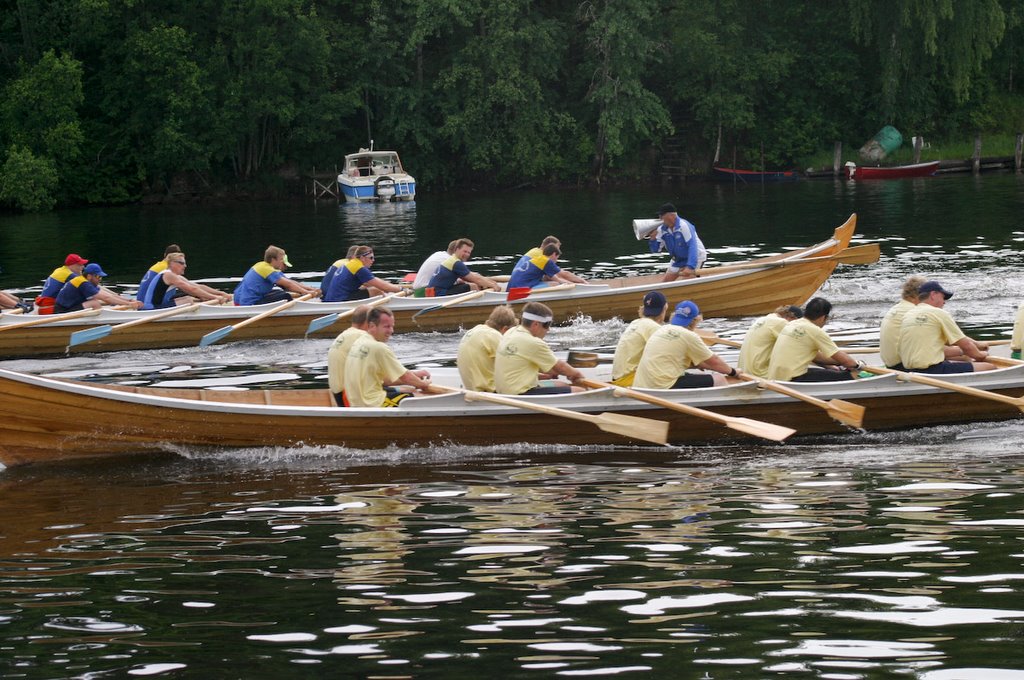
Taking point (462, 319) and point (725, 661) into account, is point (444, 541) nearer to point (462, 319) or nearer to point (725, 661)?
point (725, 661)

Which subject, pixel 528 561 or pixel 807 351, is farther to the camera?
pixel 807 351

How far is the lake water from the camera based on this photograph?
8.11 metres

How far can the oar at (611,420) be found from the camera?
13.1m

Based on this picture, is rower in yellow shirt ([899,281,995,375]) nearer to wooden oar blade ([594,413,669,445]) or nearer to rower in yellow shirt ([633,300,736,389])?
rower in yellow shirt ([633,300,736,389])

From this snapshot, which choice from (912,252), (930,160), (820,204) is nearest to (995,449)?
(912,252)

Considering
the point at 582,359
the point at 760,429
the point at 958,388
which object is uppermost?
the point at 582,359

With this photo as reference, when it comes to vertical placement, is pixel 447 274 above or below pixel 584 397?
above

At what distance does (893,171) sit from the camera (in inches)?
1972

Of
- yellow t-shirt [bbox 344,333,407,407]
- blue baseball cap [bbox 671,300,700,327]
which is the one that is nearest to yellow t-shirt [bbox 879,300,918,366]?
blue baseball cap [bbox 671,300,700,327]

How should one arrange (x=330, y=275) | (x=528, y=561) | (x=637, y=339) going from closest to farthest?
(x=528, y=561)
(x=637, y=339)
(x=330, y=275)

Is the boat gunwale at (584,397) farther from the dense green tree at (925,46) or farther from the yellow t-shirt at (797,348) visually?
the dense green tree at (925,46)

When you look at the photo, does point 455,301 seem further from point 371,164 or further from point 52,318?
point 371,164

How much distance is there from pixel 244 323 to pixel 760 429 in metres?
9.62

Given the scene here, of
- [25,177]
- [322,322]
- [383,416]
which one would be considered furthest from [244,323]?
[25,177]
